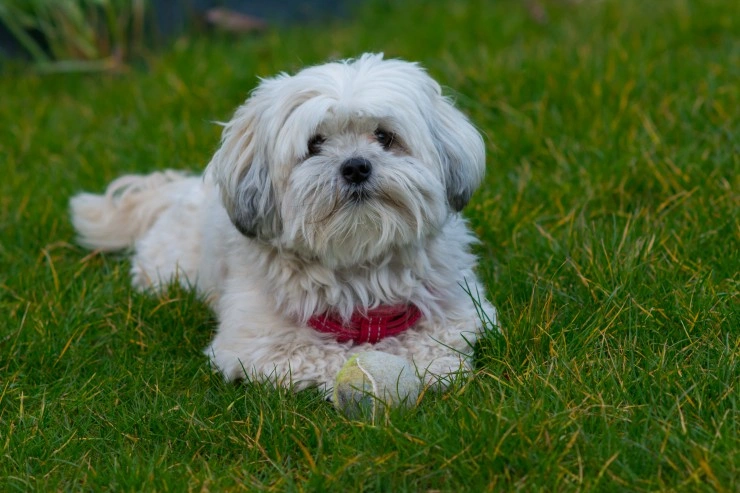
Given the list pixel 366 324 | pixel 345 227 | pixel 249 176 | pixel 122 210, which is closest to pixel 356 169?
pixel 345 227

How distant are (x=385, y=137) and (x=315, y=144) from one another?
0.22 m

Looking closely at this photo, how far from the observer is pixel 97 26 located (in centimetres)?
726

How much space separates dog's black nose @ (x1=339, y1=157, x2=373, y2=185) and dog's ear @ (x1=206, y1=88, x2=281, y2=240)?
299 millimetres

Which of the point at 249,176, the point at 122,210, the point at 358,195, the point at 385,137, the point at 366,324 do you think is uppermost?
the point at 385,137

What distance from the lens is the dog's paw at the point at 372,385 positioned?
3191 millimetres

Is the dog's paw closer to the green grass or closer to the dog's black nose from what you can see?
the green grass

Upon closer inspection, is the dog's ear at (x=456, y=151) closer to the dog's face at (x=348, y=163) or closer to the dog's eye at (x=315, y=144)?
the dog's face at (x=348, y=163)

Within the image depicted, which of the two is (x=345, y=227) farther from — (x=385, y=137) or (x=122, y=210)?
(x=122, y=210)

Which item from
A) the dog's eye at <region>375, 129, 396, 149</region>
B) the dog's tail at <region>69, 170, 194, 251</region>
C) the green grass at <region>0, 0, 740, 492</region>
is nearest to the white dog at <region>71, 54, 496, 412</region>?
the dog's eye at <region>375, 129, 396, 149</region>

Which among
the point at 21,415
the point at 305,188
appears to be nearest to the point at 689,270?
the point at 305,188

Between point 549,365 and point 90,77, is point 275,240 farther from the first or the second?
point 90,77

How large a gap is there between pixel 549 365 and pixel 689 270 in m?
0.82

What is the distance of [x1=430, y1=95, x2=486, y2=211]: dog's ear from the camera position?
3.55 meters

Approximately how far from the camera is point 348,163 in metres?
3.30
